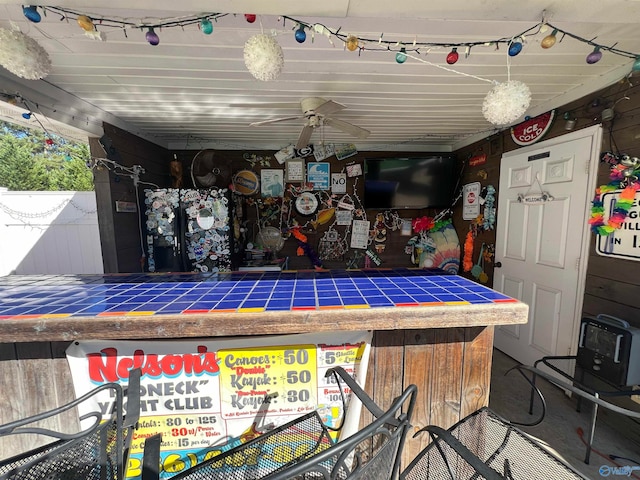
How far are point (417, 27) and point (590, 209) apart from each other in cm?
194

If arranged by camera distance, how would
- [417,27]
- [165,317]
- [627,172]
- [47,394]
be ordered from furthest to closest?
[627,172] < [417,27] < [47,394] < [165,317]

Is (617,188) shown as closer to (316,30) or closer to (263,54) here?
(316,30)

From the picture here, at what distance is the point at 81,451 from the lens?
848 mm

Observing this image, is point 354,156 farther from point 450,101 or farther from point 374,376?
point 374,376

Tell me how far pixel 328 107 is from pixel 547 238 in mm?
2339

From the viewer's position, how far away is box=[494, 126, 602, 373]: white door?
2.04 meters

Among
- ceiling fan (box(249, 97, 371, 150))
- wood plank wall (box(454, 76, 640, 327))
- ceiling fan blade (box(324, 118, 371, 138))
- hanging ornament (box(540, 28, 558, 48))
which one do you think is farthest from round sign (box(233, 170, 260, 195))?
wood plank wall (box(454, 76, 640, 327))

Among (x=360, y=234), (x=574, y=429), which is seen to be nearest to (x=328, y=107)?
(x=360, y=234)

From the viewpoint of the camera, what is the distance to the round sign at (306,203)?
12.4ft

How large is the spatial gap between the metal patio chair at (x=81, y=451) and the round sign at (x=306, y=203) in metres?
3.03

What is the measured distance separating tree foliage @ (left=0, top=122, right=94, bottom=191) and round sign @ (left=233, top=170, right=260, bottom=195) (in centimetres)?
871

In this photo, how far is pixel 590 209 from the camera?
76.8 inches

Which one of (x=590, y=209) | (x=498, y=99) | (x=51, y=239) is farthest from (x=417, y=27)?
(x=51, y=239)

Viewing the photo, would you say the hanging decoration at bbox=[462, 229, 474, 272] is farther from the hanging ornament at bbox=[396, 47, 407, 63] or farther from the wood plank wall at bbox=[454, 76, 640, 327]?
the hanging ornament at bbox=[396, 47, 407, 63]
